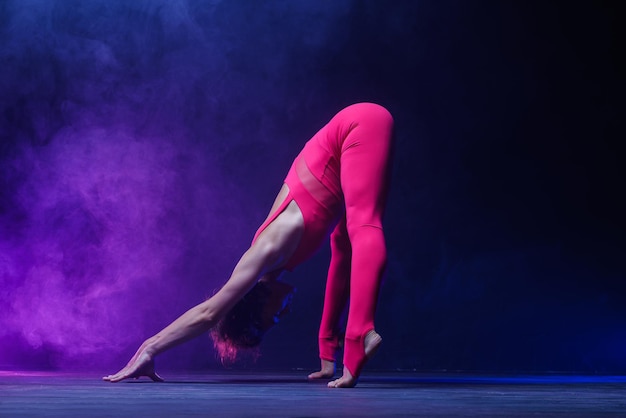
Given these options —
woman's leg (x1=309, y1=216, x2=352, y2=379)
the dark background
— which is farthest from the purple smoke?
woman's leg (x1=309, y1=216, x2=352, y2=379)

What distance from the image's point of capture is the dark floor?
4.92ft

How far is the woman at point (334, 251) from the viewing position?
2.39 metres

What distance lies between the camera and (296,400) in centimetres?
182

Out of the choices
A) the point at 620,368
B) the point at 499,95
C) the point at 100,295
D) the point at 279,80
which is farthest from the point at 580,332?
the point at 100,295

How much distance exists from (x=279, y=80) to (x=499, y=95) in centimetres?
108

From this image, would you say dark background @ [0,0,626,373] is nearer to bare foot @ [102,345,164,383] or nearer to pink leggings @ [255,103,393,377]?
pink leggings @ [255,103,393,377]

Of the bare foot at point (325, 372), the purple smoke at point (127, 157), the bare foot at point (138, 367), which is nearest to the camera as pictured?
the bare foot at point (138, 367)

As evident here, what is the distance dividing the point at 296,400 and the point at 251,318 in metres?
0.81

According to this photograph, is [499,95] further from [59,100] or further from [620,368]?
[59,100]

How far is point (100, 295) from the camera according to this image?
384 cm

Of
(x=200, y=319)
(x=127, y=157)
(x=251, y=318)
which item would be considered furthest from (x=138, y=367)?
(x=127, y=157)

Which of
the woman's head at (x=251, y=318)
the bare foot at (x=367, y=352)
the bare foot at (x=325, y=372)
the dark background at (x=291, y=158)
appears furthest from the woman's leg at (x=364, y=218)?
the dark background at (x=291, y=158)

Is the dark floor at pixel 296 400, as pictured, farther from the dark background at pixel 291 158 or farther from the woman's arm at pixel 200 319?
the dark background at pixel 291 158

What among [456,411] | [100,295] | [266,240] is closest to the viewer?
[456,411]
